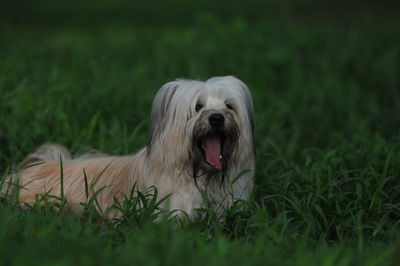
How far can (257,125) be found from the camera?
23.2ft

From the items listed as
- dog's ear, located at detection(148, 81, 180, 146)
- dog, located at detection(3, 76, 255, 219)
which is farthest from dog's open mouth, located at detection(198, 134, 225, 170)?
dog's ear, located at detection(148, 81, 180, 146)

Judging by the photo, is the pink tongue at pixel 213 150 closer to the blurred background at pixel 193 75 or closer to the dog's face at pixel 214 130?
the dog's face at pixel 214 130

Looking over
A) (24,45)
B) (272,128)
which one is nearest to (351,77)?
(272,128)

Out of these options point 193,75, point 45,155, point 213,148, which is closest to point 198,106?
point 213,148

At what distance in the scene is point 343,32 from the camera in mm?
11312

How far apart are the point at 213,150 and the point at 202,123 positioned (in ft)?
0.65

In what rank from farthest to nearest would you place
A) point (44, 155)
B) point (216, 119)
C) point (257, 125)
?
point (257, 125) → point (44, 155) → point (216, 119)

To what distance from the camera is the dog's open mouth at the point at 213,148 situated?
4.52 meters

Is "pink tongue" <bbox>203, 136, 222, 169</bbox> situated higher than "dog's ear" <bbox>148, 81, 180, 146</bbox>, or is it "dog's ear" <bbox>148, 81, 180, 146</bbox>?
"dog's ear" <bbox>148, 81, 180, 146</bbox>

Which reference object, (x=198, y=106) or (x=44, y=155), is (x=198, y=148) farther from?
(x=44, y=155)

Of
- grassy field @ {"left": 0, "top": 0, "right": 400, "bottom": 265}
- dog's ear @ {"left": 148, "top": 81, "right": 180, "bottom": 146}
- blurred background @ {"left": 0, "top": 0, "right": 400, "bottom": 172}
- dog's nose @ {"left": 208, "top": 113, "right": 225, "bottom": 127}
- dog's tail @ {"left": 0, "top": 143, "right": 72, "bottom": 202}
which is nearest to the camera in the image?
grassy field @ {"left": 0, "top": 0, "right": 400, "bottom": 265}

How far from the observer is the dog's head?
4488 mm

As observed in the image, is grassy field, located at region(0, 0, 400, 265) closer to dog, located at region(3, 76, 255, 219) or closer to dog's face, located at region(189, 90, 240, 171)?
dog, located at region(3, 76, 255, 219)

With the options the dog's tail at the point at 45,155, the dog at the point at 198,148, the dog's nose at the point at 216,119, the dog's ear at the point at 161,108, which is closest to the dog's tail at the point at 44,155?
the dog's tail at the point at 45,155
